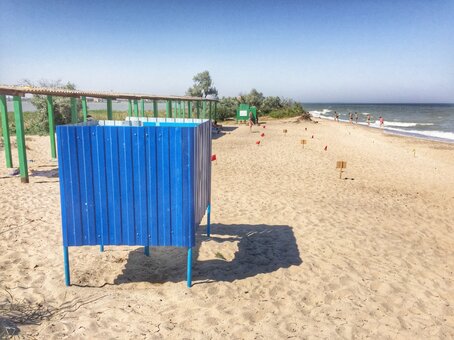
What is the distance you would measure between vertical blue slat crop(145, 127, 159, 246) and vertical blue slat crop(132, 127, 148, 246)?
52 mm

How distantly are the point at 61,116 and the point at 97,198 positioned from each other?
24.4 metres

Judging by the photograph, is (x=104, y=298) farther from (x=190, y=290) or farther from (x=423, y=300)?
(x=423, y=300)

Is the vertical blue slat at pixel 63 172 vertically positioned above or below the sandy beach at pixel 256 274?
above

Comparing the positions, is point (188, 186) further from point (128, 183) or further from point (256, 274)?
point (256, 274)

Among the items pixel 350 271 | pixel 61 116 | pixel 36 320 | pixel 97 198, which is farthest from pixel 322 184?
pixel 61 116

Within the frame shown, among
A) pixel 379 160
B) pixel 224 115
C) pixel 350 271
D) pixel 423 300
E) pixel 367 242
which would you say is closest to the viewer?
pixel 423 300

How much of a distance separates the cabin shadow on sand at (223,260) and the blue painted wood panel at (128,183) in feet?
2.90

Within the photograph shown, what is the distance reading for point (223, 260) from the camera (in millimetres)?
5641

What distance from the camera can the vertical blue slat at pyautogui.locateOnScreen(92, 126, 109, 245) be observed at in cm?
418

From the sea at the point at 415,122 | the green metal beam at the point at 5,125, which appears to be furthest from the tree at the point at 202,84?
the green metal beam at the point at 5,125

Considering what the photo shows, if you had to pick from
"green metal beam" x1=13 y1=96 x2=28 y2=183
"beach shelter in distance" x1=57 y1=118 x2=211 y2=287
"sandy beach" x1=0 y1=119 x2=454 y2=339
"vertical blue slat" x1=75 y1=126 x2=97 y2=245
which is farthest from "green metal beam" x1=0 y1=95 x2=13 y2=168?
"vertical blue slat" x1=75 y1=126 x2=97 y2=245

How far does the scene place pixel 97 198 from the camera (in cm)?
437

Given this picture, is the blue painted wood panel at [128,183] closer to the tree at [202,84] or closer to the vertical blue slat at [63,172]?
A: the vertical blue slat at [63,172]

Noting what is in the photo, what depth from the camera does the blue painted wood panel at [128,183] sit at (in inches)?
164
